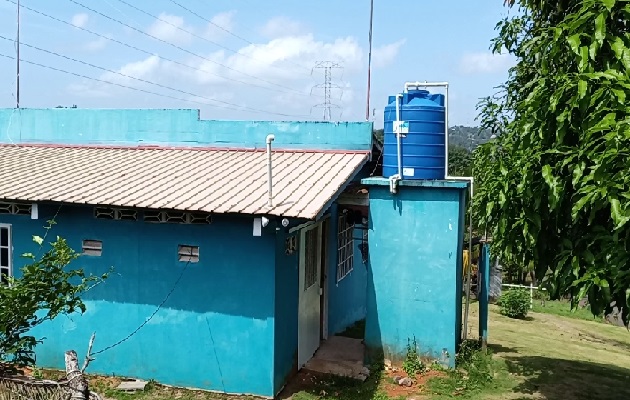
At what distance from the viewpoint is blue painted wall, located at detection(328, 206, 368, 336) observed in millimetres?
10359

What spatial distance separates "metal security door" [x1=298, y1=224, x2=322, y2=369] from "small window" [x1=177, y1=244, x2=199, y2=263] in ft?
5.18

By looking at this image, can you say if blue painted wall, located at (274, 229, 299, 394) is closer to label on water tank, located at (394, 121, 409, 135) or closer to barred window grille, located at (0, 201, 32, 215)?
label on water tank, located at (394, 121, 409, 135)

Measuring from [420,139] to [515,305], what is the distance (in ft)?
32.4

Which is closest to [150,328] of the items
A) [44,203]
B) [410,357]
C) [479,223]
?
[44,203]

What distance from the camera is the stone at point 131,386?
7730mm

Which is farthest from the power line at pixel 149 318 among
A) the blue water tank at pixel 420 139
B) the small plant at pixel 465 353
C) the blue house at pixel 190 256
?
the small plant at pixel 465 353

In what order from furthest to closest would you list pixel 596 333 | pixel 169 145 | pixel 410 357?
1. pixel 596 333
2. pixel 169 145
3. pixel 410 357

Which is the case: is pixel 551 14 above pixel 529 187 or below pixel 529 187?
above

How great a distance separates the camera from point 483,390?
8.09 metres

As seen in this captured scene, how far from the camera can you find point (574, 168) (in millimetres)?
5148

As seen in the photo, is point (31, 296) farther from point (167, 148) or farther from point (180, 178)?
point (167, 148)

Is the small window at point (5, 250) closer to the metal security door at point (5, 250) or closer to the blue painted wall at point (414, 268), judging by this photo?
the metal security door at point (5, 250)

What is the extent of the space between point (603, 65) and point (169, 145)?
780cm

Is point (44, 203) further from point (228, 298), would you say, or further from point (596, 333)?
point (596, 333)
